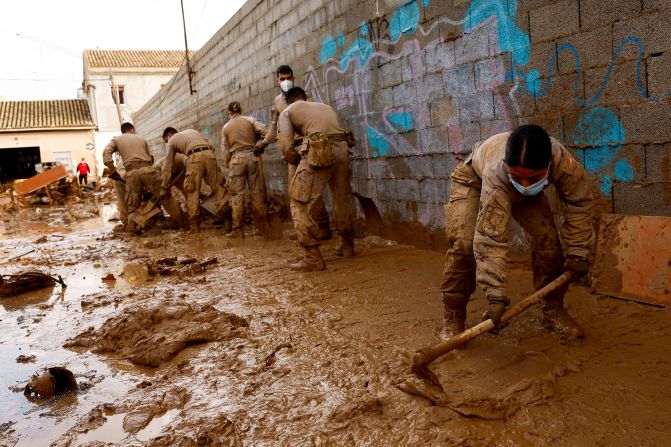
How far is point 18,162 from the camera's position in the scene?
29.4m

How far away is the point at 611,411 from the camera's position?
6.73ft

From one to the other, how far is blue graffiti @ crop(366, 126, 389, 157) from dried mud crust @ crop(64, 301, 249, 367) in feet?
8.50

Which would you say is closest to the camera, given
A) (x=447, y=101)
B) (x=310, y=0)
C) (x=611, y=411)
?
(x=611, y=411)

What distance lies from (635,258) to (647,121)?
782mm

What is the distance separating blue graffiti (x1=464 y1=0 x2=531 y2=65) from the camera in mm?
3697

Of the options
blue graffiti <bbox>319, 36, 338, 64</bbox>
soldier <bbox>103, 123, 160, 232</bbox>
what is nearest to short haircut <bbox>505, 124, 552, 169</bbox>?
blue graffiti <bbox>319, 36, 338, 64</bbox>

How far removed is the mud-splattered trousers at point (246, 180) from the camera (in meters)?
6.95

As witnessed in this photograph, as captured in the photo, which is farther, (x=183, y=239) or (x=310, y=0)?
(x=183, y=239)

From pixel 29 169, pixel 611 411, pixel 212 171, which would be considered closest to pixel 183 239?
pixel 212 171

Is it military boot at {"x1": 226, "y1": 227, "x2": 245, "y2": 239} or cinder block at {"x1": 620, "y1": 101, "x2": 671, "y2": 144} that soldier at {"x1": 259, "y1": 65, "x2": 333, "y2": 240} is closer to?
military boot at {"x1": 226, "y1": 227, "x2": 245, "y2": 239}

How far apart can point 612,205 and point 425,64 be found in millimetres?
2113

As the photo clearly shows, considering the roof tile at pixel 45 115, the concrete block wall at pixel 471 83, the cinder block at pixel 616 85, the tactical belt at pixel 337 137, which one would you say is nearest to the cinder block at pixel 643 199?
the concrete block wall at pixel 471 83

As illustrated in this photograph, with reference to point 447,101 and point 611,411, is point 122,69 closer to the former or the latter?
point 447,101

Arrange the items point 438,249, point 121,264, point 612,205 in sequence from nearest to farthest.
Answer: point 612,205, point 438,249, point 121,264
